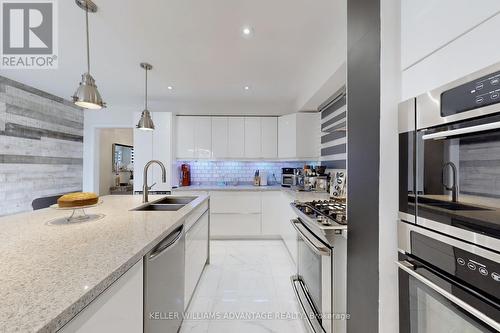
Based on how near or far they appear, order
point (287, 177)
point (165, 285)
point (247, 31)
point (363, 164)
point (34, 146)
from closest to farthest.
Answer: point (363, 164) < point (165, 285) < point (247, 31) < point (34, 146) < point (287, 177)

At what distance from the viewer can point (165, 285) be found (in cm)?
128

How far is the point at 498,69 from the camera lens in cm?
60

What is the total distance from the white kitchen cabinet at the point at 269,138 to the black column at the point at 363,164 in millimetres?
2678

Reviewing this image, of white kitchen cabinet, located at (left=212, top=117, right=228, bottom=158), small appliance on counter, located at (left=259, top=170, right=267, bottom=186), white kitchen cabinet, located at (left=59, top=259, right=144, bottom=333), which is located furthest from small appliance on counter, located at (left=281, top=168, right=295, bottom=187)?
white kitchen cabinet, located at (left=59, top=259, right=144, bottom=333)

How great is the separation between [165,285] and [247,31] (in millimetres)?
2077

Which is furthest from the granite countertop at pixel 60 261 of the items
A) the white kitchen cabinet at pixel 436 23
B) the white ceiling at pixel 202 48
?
the white ceiling at pixel 202 48

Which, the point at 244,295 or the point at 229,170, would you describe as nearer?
the point at 244,295

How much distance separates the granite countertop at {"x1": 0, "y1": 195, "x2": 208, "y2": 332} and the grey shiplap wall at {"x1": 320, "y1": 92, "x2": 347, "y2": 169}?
7.65ft

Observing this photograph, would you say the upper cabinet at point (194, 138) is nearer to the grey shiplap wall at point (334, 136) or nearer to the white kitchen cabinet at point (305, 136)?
the white kitchen cabinet at point (305, 136)

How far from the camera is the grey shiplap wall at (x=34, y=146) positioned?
2.97 meters

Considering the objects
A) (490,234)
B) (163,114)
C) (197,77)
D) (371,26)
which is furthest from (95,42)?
(490,234)

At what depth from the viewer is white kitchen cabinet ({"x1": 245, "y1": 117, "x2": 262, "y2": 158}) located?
13.4ft

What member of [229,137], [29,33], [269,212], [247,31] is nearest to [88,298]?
[247,31]

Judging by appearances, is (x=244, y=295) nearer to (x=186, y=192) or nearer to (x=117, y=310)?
(x=117, y=310)
